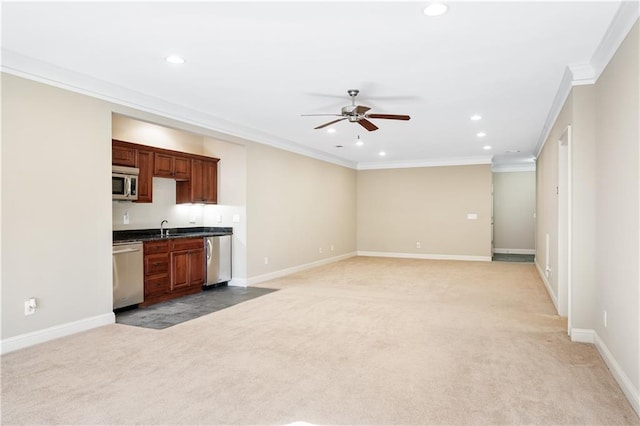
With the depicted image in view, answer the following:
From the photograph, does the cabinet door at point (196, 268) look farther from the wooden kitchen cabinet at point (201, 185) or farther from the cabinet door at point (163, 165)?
the cabinet door at point (163, 165)

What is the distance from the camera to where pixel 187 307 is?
523cm

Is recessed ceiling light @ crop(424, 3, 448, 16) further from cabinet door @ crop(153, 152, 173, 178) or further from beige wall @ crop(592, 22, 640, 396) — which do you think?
cabinet door @ crop(153, 152, 173, 178)

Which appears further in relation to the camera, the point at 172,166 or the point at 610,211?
the point at 172,166

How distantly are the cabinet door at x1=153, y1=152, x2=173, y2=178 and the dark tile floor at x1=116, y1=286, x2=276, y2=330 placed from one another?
6.02 feet

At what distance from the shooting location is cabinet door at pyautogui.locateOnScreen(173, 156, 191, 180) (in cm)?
607

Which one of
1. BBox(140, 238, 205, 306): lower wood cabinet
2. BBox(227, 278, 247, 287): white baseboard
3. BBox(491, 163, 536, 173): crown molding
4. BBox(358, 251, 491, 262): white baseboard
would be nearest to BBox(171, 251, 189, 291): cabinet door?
BBox(140, 238, 205, 306): lower wood cabinet

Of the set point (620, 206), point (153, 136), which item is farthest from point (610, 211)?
point (153, 136)

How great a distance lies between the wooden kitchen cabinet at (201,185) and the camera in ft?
21.1

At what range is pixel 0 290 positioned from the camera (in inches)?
136

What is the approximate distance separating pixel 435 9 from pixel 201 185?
192 inches

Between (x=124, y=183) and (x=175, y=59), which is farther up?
(x=175, y=59)

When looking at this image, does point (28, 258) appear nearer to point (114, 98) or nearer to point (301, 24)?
point (114, 98)

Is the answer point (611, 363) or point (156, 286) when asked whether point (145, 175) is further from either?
point (611, 363)

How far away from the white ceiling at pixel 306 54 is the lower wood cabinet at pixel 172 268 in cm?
179
